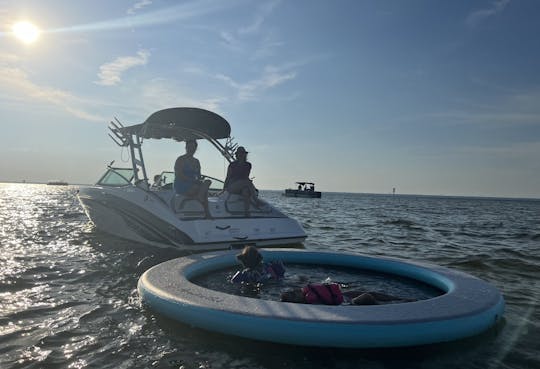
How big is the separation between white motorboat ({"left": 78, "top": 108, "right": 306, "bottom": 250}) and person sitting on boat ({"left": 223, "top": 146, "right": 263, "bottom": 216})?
7.8 inches

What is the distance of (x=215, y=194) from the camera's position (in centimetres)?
1172

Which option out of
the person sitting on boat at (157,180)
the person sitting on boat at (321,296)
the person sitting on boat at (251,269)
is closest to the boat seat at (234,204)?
the person sitting on boat at (157,180)

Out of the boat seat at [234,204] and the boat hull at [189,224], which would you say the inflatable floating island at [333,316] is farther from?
the boat seat at [234,204]

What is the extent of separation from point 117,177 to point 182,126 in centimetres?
266

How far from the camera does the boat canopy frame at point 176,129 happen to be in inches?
387

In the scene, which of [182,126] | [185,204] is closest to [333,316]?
[185,204]

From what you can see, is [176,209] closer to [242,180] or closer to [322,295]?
[242,180]

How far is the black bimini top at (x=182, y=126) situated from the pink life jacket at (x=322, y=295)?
259 inches

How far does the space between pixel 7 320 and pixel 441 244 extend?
41.6ft

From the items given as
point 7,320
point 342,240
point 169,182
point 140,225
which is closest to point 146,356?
point 7,320

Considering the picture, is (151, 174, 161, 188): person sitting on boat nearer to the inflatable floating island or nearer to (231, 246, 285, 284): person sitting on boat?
(231, 246, 285, 284): person sitting on boat

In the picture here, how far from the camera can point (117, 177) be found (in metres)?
11.3

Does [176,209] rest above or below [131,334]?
above

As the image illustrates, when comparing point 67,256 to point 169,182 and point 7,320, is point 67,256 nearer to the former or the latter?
point 169,182
